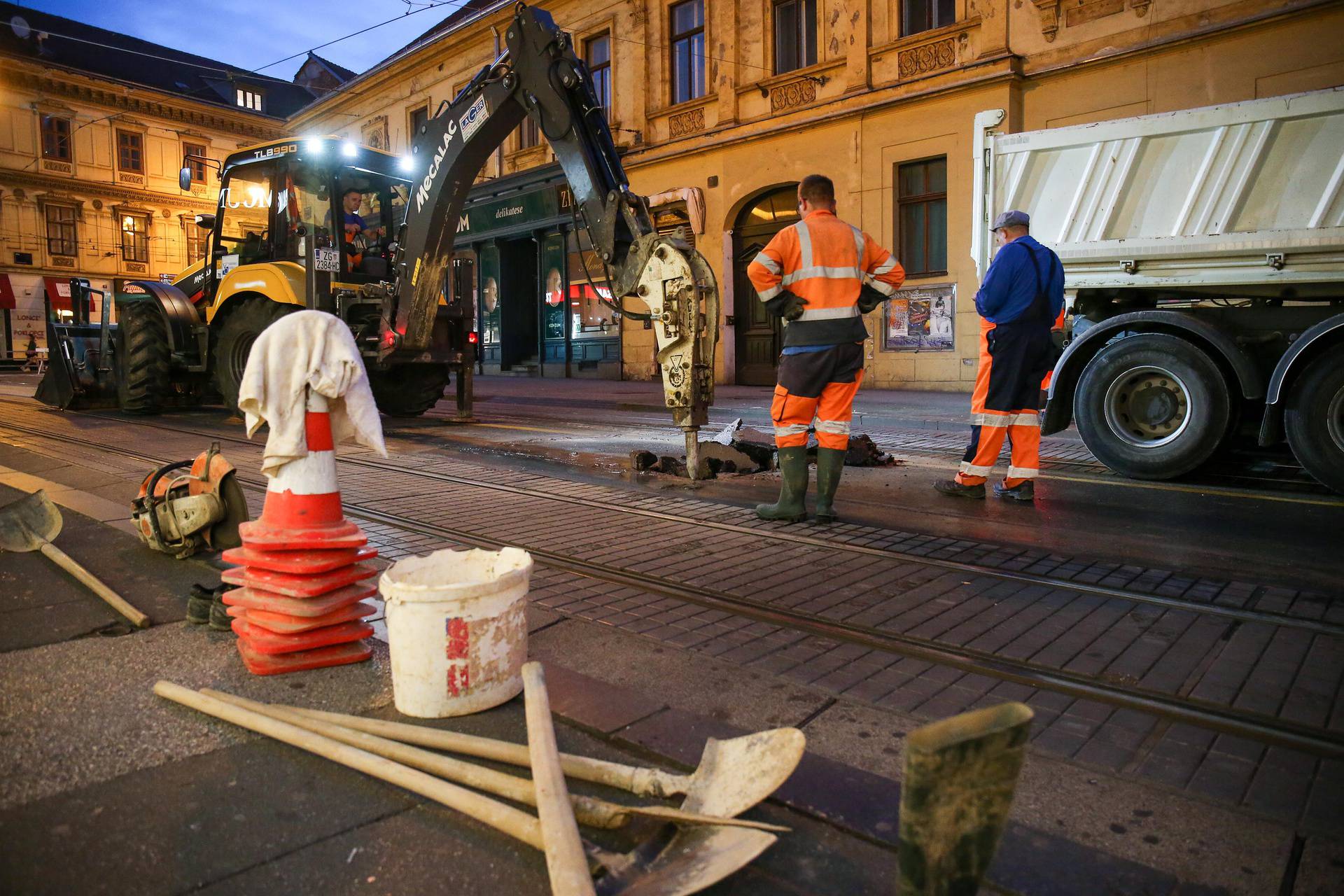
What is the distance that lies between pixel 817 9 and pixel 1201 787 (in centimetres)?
1802

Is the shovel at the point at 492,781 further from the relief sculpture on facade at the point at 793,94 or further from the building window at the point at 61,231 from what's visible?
the building window at the point at 61,231

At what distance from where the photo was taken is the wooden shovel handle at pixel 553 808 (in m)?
1.64

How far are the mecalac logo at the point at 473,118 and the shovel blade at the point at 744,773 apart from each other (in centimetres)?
769

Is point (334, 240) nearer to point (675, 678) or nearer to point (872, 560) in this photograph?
point (872, 560)

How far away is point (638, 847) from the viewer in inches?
75.4

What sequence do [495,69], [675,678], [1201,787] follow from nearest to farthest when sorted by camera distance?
[1201,787] < [675,678] < [495,69]

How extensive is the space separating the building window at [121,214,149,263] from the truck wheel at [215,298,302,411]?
128 feet

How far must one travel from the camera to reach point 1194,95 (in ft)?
→ 44.2

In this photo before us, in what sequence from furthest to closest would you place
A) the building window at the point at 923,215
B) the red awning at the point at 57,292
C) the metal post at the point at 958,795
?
the red awning at the point at 57,292
the building window at the point at 923,215
the metal post at the point at 958,795

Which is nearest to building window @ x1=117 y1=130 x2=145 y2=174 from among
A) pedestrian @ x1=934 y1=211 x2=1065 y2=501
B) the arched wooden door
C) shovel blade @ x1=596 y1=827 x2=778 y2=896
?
the arched wooden door

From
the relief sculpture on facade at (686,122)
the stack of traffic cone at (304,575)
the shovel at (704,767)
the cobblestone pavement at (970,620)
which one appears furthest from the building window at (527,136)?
the shovel at (704,767)

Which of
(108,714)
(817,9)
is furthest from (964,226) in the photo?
(108,714)

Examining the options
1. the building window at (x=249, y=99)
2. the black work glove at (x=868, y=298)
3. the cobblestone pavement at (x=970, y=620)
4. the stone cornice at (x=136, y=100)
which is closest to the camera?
the cobblestone pavement at (x=970, y=620)

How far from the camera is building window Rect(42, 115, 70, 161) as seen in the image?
40.5 meters
